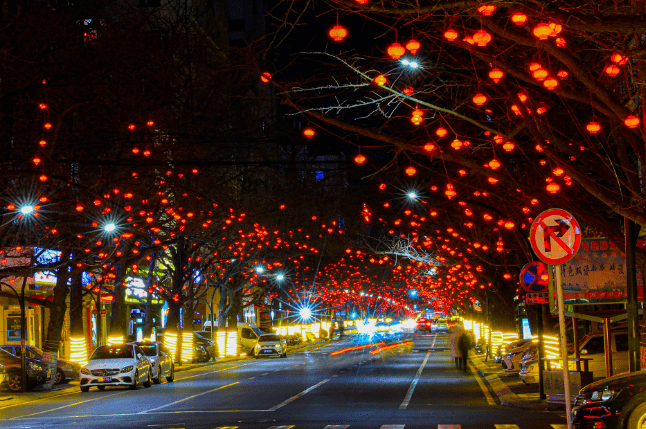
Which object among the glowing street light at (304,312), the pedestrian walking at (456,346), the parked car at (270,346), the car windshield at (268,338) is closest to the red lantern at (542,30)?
the pedestrian walking at (456,346)

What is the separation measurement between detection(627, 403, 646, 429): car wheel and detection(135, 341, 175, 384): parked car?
19.6 meters

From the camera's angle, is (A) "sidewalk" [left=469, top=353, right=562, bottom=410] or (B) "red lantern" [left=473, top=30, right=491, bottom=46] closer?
(B) "red lantern" [left=473, top=30, right=491, bottom=46]

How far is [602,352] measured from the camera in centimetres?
2164

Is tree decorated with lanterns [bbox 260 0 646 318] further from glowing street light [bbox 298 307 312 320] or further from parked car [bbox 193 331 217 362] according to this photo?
glowing street light [bbox 298 307 312 320]

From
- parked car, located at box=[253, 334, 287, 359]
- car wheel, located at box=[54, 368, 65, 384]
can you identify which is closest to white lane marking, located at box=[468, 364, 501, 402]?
car wheel, located at box=[54, 368, 65, 384]

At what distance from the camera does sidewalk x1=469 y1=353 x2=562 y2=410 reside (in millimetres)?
19028

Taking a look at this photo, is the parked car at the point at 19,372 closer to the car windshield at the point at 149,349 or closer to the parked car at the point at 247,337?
the car windshield at the point at 149,349

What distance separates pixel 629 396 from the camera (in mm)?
11523

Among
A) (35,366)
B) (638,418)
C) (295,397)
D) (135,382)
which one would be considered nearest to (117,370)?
(135,382)

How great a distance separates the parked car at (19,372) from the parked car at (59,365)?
59cm

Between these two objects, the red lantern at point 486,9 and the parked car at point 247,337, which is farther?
the parked car at point 247,337

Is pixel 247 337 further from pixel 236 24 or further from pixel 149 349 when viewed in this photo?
pixel 236 24

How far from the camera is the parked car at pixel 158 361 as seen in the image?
28703 mm

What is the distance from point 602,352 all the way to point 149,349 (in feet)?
49.7
